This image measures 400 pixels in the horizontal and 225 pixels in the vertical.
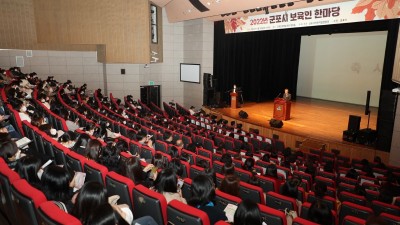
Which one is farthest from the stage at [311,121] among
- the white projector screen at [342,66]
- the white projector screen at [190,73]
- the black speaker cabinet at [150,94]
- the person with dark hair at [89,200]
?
the person with dark hair at [89,200]

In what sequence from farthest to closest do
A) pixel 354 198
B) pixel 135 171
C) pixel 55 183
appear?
pixel 354 198 < pixel 135 171 < pixel 55 183

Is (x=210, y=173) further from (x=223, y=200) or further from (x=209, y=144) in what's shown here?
(x=209, y=144)

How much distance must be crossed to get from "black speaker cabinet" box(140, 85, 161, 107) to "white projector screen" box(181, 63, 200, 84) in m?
1.40

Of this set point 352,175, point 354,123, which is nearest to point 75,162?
point 352,175

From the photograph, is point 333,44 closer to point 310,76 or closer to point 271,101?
point 310,76

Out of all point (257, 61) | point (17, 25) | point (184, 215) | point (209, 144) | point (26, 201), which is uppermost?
point (17, 25)

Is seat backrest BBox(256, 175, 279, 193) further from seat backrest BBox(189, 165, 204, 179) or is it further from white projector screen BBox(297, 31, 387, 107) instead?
white projector screen BBox(297, 31, 387, 107)

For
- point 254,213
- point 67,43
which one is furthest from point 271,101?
point 254,213

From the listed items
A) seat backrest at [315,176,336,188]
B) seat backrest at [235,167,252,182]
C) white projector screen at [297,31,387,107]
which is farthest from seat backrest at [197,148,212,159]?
white projector screen at [297,31,387,107]

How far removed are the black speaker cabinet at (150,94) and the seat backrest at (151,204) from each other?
41.3 feet

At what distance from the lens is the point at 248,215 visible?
2291 millimetres

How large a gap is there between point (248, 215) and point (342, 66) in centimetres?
1489

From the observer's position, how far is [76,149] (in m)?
4.73

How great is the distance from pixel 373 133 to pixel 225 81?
747 centimetres
